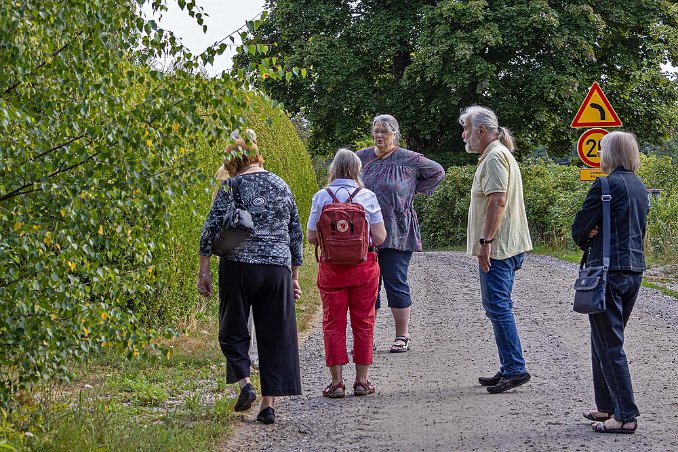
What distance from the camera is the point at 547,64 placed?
30.6 meters

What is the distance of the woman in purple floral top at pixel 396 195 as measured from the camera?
906 centimetres

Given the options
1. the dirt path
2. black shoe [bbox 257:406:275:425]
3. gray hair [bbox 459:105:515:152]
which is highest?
gray hair [bbox 459:105:515:152]

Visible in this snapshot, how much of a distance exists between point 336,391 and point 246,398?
1022 mm

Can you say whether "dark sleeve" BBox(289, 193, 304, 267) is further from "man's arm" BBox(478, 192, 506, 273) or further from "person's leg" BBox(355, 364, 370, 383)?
"man's arm" BBox(478, 192, 506, 273)

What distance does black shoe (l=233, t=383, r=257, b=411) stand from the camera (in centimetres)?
659

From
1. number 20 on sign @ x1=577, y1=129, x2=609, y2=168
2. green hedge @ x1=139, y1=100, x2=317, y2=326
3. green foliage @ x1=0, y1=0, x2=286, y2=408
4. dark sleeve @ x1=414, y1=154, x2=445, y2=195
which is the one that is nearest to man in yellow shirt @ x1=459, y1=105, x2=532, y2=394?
dark sleeve @ x1=414, y1=154, x2=445, y2=195

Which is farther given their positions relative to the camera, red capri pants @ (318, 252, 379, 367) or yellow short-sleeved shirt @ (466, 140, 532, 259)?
red capri pants @ (318, 252, 379, 367)

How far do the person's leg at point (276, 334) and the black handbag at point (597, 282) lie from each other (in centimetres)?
188

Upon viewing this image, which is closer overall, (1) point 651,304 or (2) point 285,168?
(1) point 651,304

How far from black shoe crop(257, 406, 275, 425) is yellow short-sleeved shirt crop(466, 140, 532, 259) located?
6.68 ft

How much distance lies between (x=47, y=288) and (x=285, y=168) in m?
13.2

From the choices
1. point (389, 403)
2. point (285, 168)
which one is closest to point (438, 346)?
point (389, 403)

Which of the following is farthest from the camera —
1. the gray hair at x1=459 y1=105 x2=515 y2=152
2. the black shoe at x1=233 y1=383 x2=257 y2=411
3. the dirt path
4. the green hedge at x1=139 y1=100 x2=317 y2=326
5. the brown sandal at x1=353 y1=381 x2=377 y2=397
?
the green hedge at x1=139 y1=100 x2=317 y2=326

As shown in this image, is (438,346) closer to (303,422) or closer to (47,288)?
(303,422)
